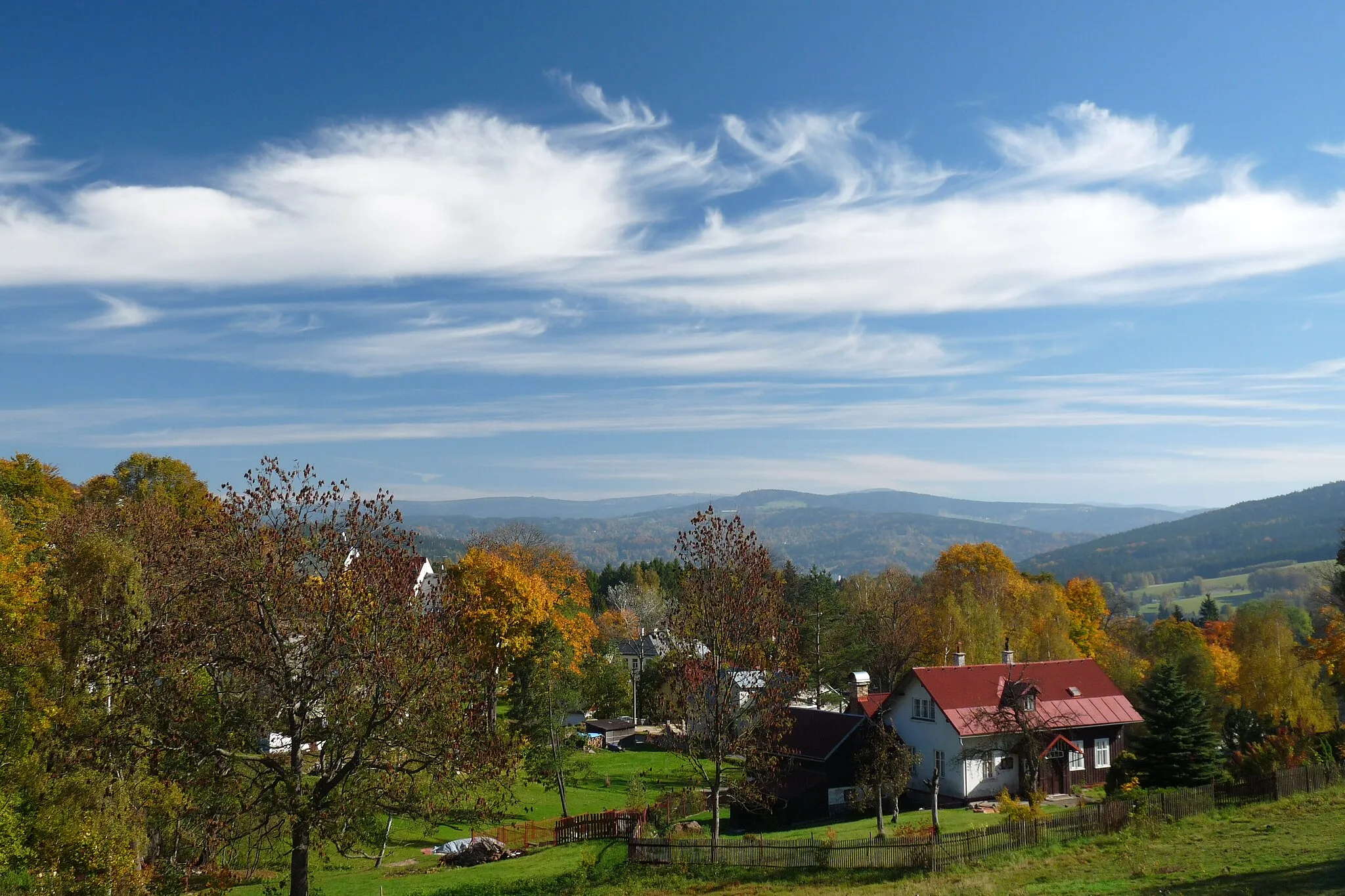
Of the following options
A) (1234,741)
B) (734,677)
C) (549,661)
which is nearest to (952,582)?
(1234,741)

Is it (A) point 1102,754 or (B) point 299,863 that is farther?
(A) point 1102,754

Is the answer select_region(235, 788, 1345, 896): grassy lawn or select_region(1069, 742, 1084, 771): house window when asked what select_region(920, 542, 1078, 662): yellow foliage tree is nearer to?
select_region(1069, 742, 1084, 771): house window

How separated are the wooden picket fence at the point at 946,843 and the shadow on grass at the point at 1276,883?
6505 millimetres

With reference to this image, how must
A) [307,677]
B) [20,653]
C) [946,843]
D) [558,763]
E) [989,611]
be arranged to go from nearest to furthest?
[307,677] < [946,843] < [20,653] < [558,763] < [989,611]

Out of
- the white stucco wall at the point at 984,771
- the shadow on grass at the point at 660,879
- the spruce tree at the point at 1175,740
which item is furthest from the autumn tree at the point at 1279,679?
the shadow on grass at the point at 660,879

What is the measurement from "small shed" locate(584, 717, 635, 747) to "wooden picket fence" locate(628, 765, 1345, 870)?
4337cm

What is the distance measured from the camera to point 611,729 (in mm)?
74125

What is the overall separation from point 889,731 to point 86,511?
44.0 metres

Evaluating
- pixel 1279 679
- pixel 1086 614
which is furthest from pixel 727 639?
pixel 1086 614

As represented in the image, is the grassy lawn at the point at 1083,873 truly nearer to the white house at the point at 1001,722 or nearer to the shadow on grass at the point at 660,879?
the shadow on grass at the point at 660,879

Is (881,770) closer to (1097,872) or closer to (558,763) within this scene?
(1097,872)

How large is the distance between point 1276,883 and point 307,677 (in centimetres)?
2280

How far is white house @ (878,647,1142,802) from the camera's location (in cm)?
4462

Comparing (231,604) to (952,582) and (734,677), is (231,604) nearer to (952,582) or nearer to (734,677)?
(734,677)
